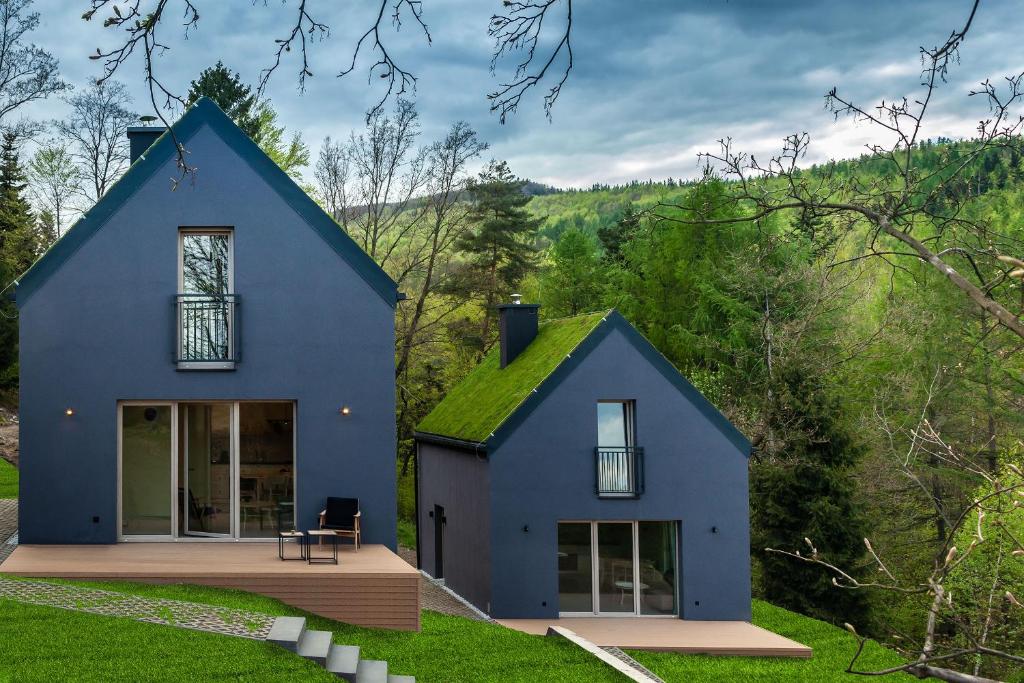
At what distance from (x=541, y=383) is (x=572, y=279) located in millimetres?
28188

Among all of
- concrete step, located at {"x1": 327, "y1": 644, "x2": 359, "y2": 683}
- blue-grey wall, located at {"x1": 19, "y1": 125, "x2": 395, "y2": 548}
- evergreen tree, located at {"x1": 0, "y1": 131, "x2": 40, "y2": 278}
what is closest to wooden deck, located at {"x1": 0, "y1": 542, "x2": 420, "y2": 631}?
concrete step, located at {"x1": 327, "y1": 644, "x2": 359, "y2": 683}

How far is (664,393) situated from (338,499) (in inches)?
287

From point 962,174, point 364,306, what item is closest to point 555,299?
point 364,306

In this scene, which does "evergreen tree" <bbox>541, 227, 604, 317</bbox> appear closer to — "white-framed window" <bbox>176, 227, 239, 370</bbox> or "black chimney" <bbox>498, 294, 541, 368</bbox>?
"black chimney" <bbox>498, 294, 541, 368</bbox>

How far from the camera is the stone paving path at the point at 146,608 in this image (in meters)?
10.8

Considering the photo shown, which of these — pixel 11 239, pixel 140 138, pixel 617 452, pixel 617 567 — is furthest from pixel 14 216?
pixel 617 567

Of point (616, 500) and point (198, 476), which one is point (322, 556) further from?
point (616, 500)

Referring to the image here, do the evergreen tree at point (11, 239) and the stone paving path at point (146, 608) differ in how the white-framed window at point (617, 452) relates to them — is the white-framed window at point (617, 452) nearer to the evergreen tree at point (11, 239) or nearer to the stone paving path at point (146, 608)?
the stone paving path at point (146, 608)

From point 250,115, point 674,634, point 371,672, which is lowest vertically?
point 674,634

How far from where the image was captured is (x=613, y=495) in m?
19.5

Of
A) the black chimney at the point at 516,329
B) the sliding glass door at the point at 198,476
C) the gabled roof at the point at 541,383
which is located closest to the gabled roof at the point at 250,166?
the sliding glass door at the point at 198,476

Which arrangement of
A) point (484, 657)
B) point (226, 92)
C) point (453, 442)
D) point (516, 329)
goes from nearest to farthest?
point (484, 657), point (453, 442), point (516, 329), point (226, 92)

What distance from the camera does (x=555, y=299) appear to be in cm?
4778

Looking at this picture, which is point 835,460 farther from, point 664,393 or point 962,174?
point 962,174
